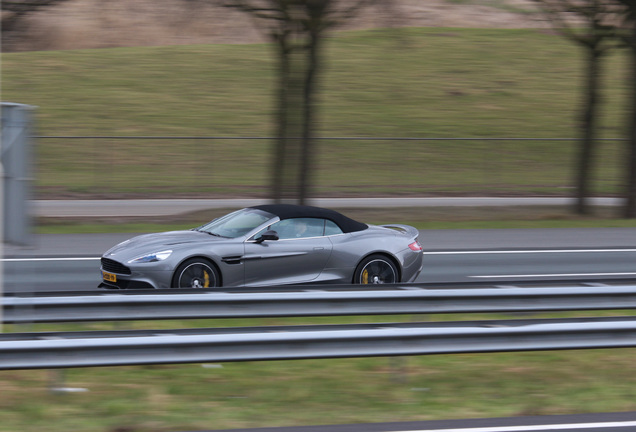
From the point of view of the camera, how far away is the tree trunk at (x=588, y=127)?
811 inches

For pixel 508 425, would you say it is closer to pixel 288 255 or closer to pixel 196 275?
pixel 288 255

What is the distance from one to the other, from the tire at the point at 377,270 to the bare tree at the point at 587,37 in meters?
11.4

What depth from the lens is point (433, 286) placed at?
24.7 ft

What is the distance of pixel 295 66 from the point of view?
18.8 m

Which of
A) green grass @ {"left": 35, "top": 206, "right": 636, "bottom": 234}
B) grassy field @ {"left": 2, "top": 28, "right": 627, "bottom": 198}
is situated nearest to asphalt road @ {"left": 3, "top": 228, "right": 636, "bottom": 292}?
green grass @ {"left": 35, "top": 206, "right": 636, "bottom": 234}

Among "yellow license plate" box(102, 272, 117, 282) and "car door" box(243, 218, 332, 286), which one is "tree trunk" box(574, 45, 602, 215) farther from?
"yellow license plate" box(102, 272, 117, 282)

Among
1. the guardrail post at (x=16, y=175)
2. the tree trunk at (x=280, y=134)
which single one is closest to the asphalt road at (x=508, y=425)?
the guardrail post at (x=16, y=175)

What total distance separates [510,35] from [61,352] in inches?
1896

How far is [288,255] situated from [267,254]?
286mm

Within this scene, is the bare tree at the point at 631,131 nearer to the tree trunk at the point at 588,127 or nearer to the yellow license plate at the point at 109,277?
the tree trunk at the point at 588,127

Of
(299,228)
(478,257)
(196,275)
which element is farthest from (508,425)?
(478,257)

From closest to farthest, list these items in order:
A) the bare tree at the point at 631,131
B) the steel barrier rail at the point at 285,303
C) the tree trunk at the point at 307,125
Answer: the steel barrier rail at the point at 285,303 → the tree trunk at the point at 307,125 → the bare tree at the point at 631,131

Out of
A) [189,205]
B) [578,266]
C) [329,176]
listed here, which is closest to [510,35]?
[329,176]

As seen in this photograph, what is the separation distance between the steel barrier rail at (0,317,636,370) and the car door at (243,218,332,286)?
397 centimetres
